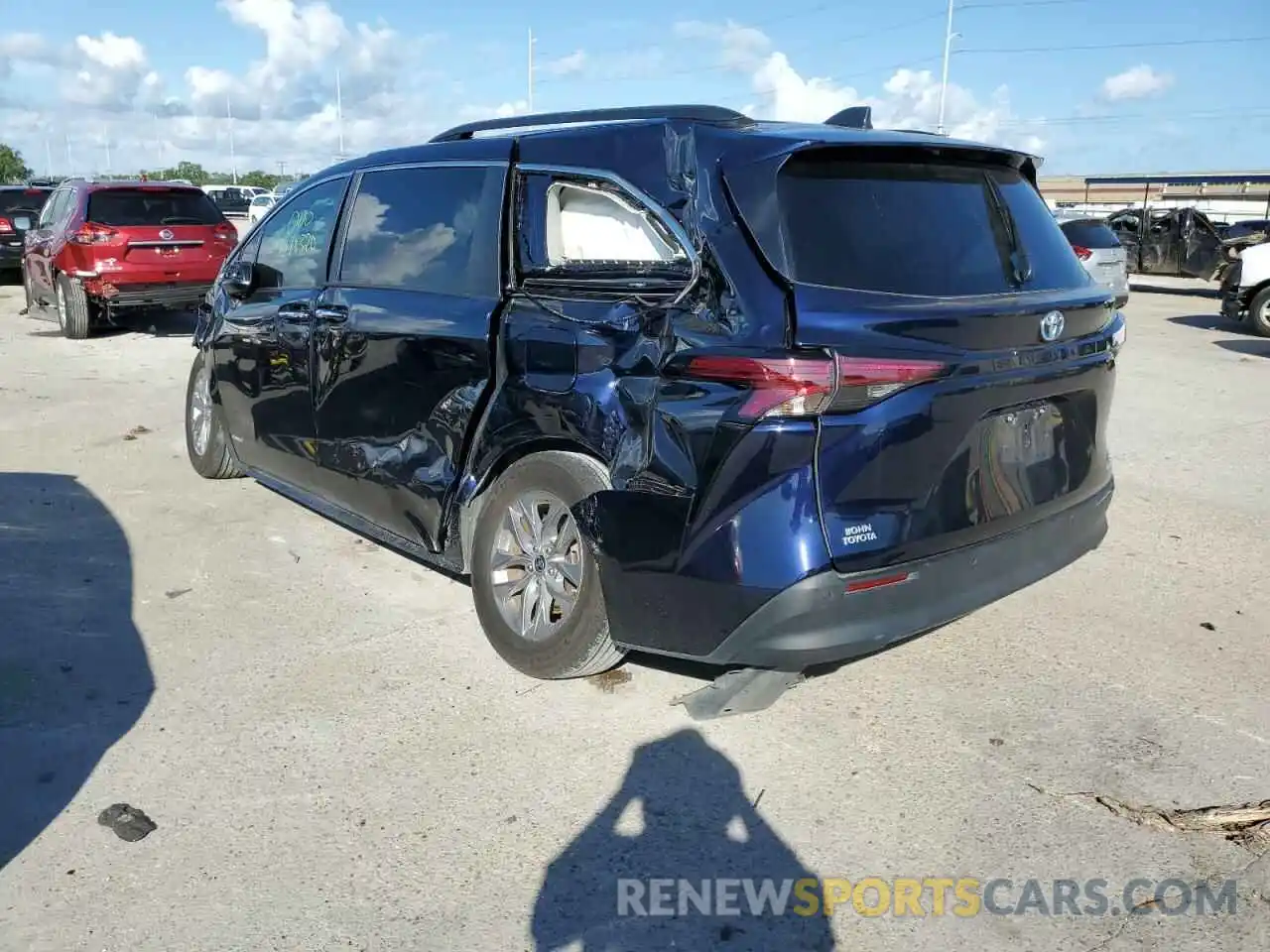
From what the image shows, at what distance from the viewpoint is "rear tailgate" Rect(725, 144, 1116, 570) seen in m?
2.90

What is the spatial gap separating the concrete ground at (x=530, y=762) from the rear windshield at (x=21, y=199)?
57.9 ft

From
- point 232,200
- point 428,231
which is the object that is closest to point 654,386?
point 428,231

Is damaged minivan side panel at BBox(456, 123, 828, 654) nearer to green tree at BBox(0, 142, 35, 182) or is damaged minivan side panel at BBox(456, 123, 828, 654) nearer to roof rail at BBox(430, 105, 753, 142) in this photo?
roof rail at BBox(430, 105, 753, 142)

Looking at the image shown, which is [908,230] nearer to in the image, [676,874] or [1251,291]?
[676,874]

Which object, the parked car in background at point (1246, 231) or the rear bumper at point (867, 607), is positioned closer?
the rear bumper at point (867, 607)

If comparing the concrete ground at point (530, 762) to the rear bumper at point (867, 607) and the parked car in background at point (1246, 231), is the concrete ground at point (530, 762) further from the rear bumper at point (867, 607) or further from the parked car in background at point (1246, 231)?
the parked car in background at point (1246, 231)

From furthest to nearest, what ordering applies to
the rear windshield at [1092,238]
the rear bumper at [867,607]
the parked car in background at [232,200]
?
the parked car in background at [232,200]
the rear windshield at [1092,238]
the rear bumper at [867,607]

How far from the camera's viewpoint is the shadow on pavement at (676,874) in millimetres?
2576

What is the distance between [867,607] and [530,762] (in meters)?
1.16

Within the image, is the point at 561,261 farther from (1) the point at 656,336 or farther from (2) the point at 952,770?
(2) the point at 952,770

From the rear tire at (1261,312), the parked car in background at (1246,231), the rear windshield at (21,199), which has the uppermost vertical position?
the rear windshield at (21,199)

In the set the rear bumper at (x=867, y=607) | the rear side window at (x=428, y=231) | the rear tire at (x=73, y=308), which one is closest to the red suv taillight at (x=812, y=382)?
the rear bumper at (x=867, y=607)

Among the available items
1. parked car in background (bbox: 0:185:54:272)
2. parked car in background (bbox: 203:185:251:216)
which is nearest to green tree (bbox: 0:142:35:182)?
parked car in background (bbox: 203:185:251:216)

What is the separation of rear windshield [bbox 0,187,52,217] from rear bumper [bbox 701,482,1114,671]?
2102 cm
